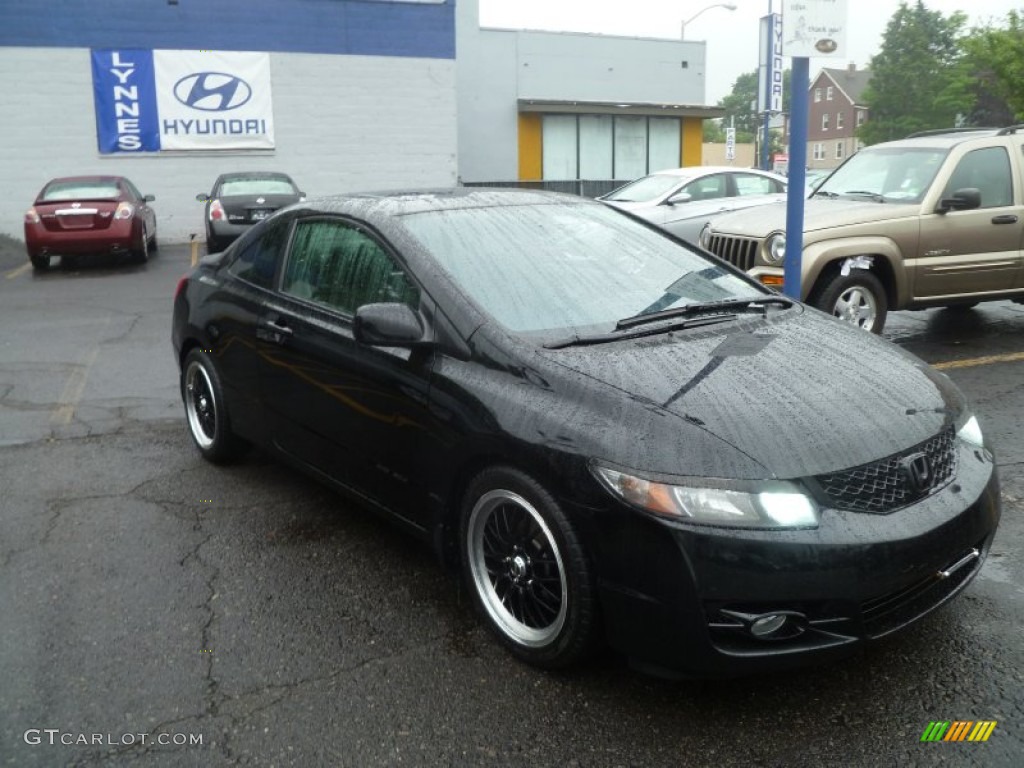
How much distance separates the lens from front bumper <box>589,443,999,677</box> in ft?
8.14

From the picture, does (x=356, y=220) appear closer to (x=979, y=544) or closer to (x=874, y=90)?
(x=979, y=544)

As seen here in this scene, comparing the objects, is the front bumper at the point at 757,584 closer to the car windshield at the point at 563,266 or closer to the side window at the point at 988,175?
the car windshield at the point at 563,266

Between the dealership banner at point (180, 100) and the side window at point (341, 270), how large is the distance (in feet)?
60.8

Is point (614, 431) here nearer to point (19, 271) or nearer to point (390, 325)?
point (390, 325)

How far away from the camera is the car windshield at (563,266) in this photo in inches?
134

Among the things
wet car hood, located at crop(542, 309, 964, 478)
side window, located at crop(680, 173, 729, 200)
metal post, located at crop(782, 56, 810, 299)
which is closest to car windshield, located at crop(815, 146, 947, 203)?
metal post, located at crop(782, 56, 810, 299)

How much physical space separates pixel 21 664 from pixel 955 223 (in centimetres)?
718

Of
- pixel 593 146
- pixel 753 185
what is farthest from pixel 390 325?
pixel 593 146

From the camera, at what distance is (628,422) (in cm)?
273

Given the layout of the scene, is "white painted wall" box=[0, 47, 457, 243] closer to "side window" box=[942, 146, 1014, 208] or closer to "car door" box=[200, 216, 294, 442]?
"side window" box=[942, 146, 1014, 208]

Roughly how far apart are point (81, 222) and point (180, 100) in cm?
743

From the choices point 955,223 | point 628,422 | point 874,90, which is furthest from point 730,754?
point 874,90

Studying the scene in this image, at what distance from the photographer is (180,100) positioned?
20875mm

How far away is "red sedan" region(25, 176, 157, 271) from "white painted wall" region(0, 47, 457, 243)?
18.5 feet
